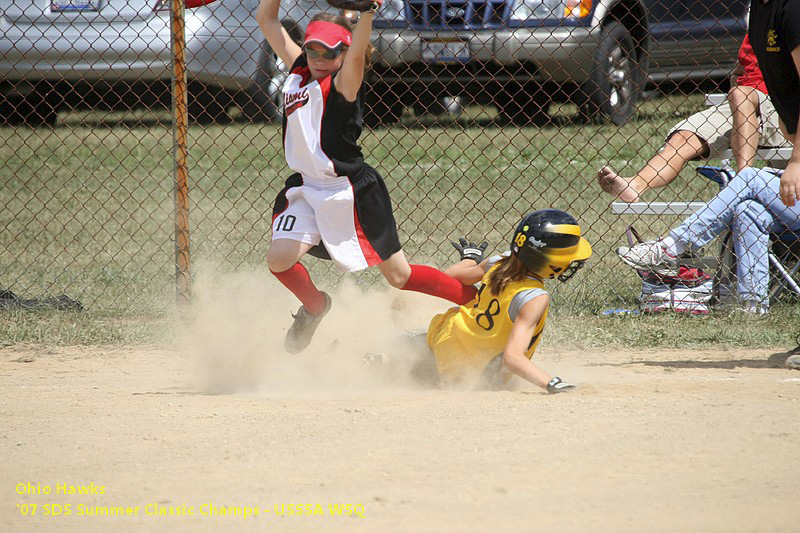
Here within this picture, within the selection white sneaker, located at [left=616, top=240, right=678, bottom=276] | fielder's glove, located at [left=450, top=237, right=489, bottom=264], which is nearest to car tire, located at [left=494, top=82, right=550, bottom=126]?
white sneaker, located at [left=616, top=240, right=678, bottom=276]

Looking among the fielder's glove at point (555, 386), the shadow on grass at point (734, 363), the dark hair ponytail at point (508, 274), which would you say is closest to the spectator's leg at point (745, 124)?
the shadow on grass at point (734, 363)

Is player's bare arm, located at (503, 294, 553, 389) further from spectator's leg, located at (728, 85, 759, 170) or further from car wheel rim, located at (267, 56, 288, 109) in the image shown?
car wheel rim, located at (267, 56, 288, 109)

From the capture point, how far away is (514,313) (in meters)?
4.28

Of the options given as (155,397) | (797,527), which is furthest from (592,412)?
(155,397)

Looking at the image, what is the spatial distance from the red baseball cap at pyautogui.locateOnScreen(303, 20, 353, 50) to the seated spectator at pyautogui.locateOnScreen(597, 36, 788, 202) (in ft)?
7.01

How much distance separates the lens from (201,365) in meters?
5.09

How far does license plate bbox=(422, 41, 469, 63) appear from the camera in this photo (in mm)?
8938

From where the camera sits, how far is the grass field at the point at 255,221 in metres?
6.04

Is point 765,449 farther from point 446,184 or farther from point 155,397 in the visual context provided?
point 446,184

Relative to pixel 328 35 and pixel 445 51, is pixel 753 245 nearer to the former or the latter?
pixel 328 35

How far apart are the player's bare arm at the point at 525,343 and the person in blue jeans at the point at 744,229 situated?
1987 mm

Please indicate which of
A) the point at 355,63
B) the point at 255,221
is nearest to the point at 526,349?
the point at 355,63

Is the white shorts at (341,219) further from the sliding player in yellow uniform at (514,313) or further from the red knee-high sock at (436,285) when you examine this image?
the sliding player in yellow uniform at (514,313)

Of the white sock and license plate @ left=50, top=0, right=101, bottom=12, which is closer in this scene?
the white sock
